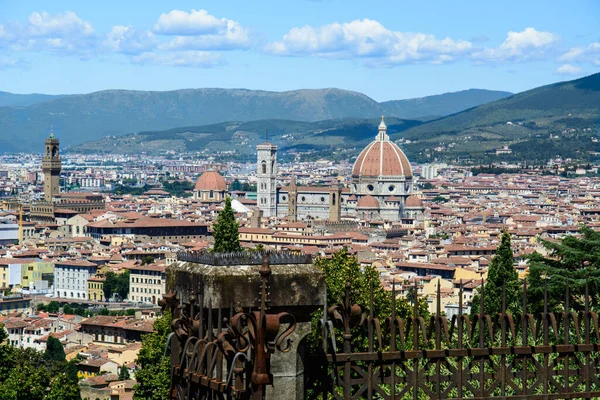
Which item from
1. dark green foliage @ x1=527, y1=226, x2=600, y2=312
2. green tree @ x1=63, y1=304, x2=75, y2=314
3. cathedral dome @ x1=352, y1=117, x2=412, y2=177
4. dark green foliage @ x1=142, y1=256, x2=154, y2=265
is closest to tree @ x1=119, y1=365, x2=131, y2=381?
dark green foliage @ x1=527, y1=226, x2=600, y2=312

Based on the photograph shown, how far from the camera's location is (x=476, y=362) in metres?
5.06

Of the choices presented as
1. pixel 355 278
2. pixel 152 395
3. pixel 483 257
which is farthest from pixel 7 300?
pixel 355 278

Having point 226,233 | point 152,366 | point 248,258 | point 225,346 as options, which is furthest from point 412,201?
point 225,346

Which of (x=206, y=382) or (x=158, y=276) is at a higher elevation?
(x=206, y=382)

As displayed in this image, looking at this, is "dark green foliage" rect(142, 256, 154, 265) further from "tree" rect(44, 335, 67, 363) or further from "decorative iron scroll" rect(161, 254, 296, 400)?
"decorative iron scroll" rect(161, 254, 296, 400)

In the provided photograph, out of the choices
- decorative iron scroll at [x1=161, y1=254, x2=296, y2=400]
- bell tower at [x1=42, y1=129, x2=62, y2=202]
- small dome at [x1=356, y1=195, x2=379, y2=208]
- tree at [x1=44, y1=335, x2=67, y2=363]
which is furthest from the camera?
bell tower at [x1=42, y1=129, x2=62, y2=202]

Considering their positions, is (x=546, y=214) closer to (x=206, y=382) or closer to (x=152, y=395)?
(x=152, y=395)

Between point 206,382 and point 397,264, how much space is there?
54.6 m

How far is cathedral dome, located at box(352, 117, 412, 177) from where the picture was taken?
10606 cm

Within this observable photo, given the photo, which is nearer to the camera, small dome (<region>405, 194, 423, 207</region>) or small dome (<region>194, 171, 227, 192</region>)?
small dome (<region>405, 194, 423, 207</region>)

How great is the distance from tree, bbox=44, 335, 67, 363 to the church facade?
60011 millimetres

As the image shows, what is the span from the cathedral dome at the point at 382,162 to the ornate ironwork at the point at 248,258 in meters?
101

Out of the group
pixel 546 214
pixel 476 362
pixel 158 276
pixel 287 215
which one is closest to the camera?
pixel 476 362

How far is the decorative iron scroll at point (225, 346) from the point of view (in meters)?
3.86
